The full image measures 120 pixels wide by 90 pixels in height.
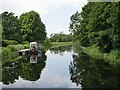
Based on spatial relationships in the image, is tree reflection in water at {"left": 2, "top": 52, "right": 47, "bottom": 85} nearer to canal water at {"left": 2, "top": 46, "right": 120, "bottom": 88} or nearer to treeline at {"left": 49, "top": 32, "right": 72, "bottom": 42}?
canal water at {"left": 2, "top": 46, "right": 120, "bottom": 88}

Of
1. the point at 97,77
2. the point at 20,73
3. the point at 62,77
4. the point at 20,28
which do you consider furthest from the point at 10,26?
the point at 97,77

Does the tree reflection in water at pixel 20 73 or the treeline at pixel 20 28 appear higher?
the treeline at pixel 20 28

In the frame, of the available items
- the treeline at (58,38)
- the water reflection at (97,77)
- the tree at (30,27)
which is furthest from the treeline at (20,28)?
the treeline at (58,38)

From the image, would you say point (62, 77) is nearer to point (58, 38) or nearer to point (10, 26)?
point (10, 26)

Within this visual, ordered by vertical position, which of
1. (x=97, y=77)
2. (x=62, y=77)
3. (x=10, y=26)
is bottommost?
(x=62, y=77)

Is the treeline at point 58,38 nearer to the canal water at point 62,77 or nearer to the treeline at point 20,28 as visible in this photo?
the treeline at point 20,28

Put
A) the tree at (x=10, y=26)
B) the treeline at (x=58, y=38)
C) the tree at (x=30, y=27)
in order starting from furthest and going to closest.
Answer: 1. the treeline at (x=58, y=38)
2. the tree at (x=30, y=27)
3. the tree at (x=10, y=26)

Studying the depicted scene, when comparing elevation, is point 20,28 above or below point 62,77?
above

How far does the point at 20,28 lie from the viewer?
49.0 metres

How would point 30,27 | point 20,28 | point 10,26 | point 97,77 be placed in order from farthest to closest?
point 30,27
point 20,28
point 10,26
point 97,77

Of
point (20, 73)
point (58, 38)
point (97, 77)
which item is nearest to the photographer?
point (97, 77)

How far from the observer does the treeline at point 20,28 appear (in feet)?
130

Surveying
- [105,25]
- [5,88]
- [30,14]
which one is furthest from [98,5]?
[30,14]

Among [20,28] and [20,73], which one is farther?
[20,28]
